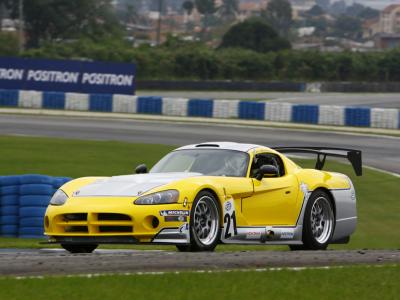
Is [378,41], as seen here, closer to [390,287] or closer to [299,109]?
[299,109]

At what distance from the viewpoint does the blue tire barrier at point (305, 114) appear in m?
40.2

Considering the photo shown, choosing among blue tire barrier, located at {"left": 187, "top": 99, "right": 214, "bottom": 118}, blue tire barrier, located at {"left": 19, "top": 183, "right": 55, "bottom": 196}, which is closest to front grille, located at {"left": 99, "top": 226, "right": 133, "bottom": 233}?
blue tire barrier, located at {"left": 19, "top": 183, "right": 55, "bottom": 196}

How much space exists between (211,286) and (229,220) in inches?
137

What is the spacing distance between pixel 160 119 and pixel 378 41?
516ft

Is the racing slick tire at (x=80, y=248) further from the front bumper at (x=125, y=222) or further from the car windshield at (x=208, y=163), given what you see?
the car windshield at (x=208, y=163)

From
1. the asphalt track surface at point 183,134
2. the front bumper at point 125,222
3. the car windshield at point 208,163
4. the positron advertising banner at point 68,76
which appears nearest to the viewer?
the front bumper at point 125,222

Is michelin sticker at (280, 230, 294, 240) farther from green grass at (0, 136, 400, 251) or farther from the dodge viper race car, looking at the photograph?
green grass at (0, 136, 400, 251)

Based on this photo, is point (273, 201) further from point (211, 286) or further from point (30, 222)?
point (211, 286)

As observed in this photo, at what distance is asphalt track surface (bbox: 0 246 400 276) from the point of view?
8594 mm

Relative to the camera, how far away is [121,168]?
939 inches

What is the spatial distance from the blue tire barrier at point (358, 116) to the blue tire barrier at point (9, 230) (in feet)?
84.8

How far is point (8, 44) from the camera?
3061 inches

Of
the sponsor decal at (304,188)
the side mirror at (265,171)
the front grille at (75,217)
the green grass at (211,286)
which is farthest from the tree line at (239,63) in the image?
the green grass at (211,286)

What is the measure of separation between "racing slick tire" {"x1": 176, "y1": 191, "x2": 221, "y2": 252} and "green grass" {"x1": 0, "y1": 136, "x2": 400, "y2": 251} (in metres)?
2.12
